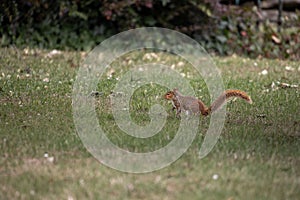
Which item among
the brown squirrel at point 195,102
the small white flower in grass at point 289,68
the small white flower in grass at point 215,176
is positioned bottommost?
the small white flower in grass at point 289,68

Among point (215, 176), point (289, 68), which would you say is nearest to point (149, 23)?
point (289, 68)

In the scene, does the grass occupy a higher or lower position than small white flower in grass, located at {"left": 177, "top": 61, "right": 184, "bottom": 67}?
higher

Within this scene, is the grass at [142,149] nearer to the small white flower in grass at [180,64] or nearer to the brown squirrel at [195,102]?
the brown squirrel at [195,102]

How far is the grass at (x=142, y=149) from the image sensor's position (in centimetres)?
313

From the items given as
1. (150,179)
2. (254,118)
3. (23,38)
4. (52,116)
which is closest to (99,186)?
(150,179)

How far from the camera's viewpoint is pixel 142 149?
12.5 feet

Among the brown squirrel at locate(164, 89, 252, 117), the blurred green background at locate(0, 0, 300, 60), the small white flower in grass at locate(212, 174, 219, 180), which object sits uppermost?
the small white flower in grass at locate(212, 174, 219, 180)

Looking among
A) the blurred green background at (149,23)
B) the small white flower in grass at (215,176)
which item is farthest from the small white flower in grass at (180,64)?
the small white flower in grass at (215,176)

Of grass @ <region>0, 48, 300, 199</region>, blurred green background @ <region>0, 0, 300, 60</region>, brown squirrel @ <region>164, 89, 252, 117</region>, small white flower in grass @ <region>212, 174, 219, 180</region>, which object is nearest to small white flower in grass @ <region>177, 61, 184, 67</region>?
blurred green background @ <region>0, 0, 300, 60</region>

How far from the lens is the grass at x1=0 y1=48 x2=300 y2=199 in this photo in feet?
10.3

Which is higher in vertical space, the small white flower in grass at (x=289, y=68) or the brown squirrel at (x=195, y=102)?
the brown squirrel at (x=195, y=102)

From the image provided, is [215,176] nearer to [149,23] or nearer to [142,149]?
[142,149]

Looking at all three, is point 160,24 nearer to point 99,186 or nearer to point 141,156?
point 141,156

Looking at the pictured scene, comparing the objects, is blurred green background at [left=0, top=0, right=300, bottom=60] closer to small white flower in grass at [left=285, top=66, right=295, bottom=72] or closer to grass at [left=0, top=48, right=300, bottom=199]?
small white flower in grass at [left=285, top=66, right=295, bottom=72]
